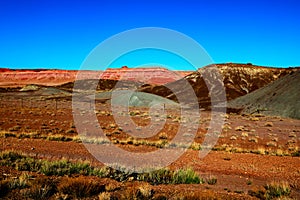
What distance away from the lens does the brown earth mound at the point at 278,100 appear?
52.0m

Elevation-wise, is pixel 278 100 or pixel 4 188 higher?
pixel 278 100

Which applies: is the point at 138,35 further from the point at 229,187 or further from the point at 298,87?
the point at 298,87

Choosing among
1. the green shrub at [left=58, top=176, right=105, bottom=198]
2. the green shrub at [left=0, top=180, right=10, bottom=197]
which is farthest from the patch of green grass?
the green shrub at [left=0, top=180, right=10, bottom=197]

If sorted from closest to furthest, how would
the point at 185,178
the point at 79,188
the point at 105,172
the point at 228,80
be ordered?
the point at 79,188
the point at 185,178
the point at 105,172
the point at 228,80

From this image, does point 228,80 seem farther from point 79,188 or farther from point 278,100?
point 79,188

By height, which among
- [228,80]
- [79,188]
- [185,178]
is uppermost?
[228,80]

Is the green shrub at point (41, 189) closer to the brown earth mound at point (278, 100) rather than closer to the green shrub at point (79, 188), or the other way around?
the green shrub at point (79, 188)

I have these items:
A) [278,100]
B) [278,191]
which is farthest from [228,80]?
[278,191]

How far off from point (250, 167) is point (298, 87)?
50.1m

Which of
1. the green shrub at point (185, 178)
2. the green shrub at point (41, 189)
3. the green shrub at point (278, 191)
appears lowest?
the green shrub at point (278, 191)

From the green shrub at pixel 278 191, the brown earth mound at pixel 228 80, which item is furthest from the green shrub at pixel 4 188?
the brown earth mound at pixel 228 80

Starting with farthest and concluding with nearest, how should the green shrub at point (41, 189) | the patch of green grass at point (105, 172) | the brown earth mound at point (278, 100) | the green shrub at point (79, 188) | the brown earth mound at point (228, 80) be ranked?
the brown earth mound at point (228, 80) < the brown earth mound at point (278, 100) < the patch of green grass at point (105, 172) < the green shrub at point (79, 188) < the green shrub at point (41, 189)

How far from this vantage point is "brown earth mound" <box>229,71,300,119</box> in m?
52.0

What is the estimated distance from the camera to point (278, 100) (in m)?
57.2
